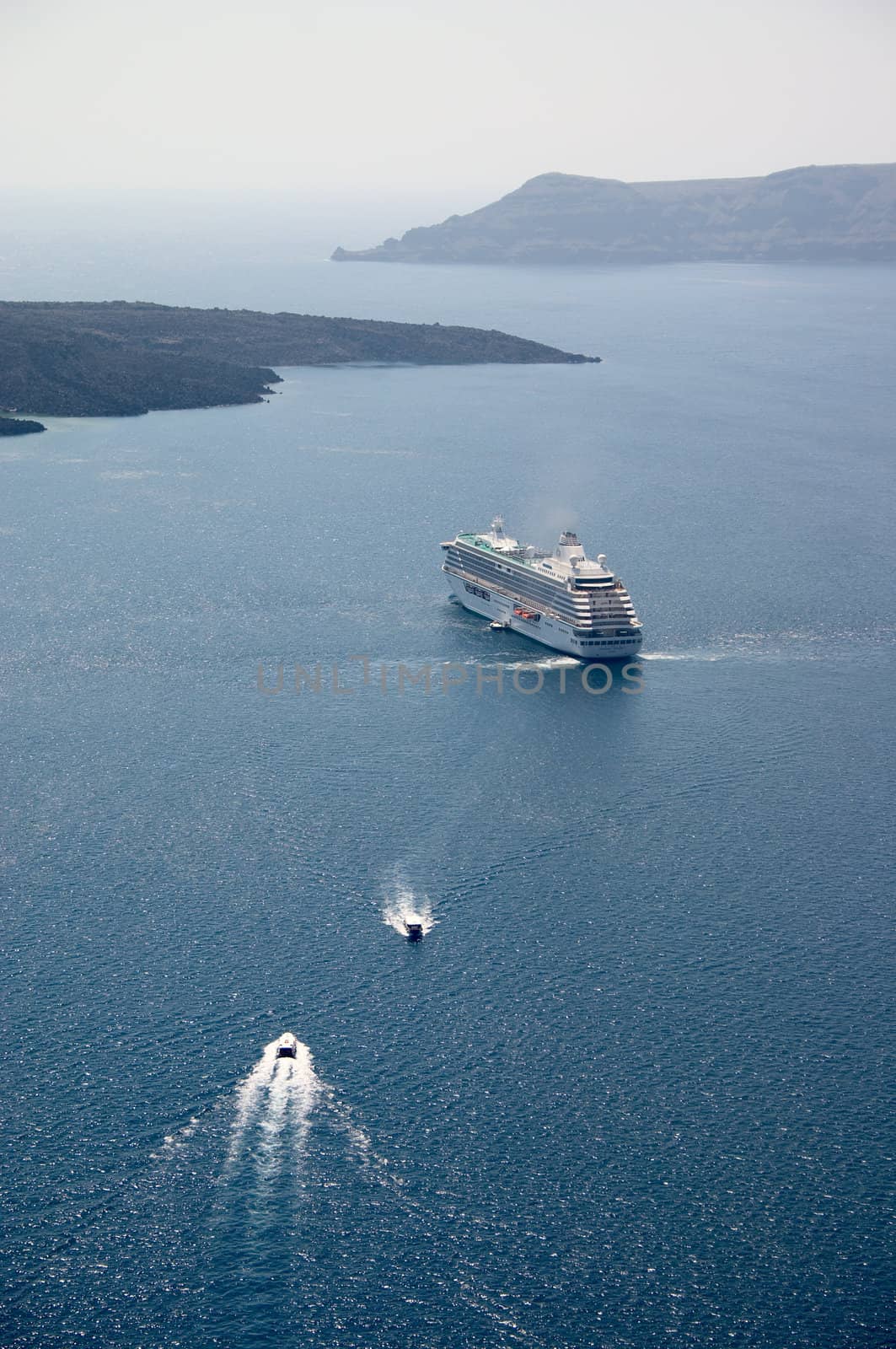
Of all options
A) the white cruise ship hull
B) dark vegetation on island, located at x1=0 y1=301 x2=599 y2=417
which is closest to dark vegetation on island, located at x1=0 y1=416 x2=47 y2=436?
dark vegetation on island, located at x1=0 y1=301 x2=599 y2=417

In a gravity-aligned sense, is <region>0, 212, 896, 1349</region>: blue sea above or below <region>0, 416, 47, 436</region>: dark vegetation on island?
below

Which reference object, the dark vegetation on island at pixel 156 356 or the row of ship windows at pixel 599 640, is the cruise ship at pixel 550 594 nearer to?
the row of ship windows at pixel 599 640

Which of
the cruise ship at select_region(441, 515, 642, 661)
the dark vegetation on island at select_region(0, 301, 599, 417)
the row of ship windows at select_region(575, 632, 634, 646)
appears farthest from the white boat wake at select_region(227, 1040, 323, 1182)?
the dark vegetation on island at select_region(0, 301, 599, 417)

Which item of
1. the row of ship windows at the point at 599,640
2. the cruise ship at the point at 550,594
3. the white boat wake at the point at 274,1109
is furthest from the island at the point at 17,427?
the white boat wake at the point at 274,1109

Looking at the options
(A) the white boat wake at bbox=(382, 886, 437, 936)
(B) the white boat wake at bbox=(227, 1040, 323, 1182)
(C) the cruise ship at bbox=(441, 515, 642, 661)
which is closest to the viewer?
(B) the white boat wake at bbox=(227, 1040, 323, 1182)

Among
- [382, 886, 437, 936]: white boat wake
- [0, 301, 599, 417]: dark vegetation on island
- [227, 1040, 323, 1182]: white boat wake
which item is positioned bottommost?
[227, 1040, 323, 1182]: white boat wake

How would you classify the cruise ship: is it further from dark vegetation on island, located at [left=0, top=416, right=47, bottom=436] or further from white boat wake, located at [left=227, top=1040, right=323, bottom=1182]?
dark vegetation on island, located at [left=0, top=416, right=47, bottom=436]

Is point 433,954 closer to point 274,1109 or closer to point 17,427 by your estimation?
point 274,1109

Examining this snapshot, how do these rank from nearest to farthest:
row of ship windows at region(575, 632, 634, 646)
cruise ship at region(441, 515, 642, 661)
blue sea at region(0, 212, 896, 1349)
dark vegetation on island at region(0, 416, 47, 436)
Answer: blue sea at region(0, 212, 896, 1349) → row of ship windows at region(575, 632, 634, 646) → cruise ship at region(441, 515, 642, 661) → dark vegetation on island at region(0, 416, 47, 436)

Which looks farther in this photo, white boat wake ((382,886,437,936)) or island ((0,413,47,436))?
island ((0,413,47,436))
